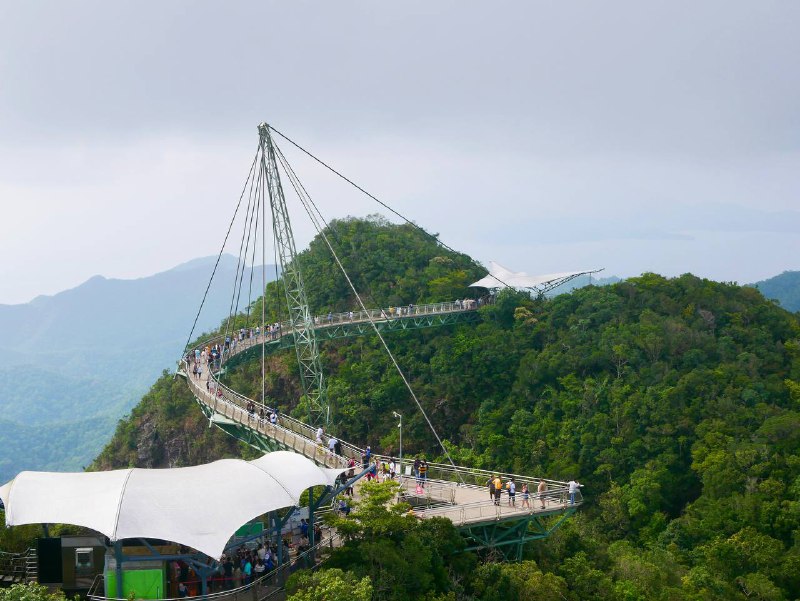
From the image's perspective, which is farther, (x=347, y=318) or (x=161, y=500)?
(x=347, y=318)

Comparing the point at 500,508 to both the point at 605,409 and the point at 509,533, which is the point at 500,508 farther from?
the point at 605,409

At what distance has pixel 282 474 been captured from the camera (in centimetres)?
2441

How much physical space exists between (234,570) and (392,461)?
426 inches

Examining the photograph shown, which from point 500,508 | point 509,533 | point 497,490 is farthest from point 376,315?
point 509,533

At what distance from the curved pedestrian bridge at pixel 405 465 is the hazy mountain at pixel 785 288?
114m

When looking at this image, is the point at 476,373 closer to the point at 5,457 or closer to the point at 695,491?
the point at 695,491

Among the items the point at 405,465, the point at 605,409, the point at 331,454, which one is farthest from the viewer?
the point at 605,409

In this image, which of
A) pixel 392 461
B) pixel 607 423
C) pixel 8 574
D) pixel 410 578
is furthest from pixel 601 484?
pixel 8 574

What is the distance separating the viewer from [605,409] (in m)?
49.4

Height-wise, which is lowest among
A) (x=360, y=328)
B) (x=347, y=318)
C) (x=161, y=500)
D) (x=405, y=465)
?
(x=405, y=465)

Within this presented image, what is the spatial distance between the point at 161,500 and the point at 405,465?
12156 millimetres

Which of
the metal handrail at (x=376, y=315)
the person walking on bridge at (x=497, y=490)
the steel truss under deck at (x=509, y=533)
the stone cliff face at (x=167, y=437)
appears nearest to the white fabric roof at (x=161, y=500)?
the steel truss under deck at (x=509, y=533)

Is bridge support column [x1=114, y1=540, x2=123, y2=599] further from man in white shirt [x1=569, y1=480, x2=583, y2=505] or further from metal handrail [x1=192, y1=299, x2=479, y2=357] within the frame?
metal handrail [x1=192, y1=299, x2=479, y2=357]

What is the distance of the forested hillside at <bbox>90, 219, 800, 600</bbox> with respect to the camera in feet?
118
